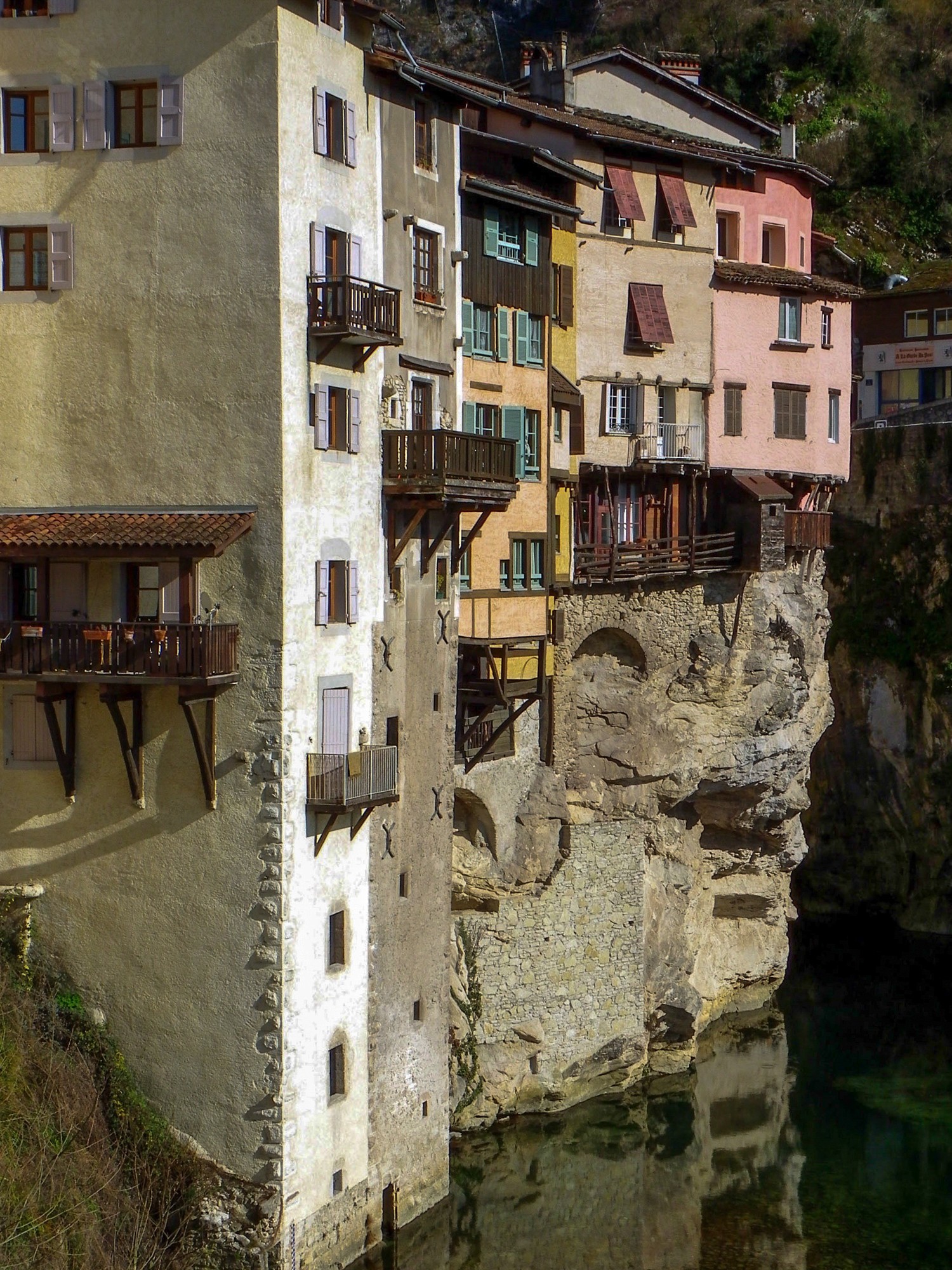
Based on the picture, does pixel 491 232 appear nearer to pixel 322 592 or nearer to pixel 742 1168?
pixel 322 592

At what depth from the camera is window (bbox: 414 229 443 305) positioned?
1618 inches

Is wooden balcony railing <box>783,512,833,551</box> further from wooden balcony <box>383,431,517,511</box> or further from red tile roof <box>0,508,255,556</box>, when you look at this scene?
red tile roof <box>0,508,255,556</box>

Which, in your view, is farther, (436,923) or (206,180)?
(436,923)

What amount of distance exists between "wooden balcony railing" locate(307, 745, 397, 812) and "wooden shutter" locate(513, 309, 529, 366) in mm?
12518

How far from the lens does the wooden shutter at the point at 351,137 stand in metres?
37.0

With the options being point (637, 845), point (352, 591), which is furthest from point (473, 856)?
point (352, 591)

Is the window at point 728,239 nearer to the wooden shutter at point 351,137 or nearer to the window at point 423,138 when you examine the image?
the window at point 423,138

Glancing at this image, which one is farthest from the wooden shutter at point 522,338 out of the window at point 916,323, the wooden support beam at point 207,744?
the window at point 916,323

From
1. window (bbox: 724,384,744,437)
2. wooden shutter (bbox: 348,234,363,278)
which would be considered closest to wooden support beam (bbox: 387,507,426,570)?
wooden shutter (bbox: 348,234,363,278)

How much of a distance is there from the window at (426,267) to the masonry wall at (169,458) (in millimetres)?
6679

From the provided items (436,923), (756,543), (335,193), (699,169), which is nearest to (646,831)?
(756,543)

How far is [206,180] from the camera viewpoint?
3512 centimetres

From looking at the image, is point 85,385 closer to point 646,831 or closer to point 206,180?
point 206,180

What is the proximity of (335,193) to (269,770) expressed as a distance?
11.1 metres
